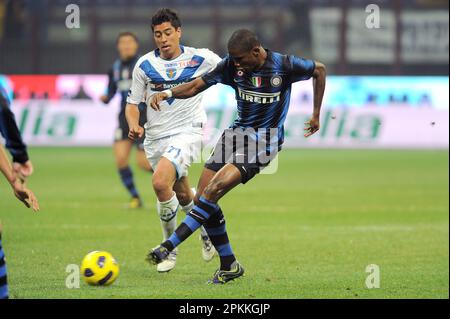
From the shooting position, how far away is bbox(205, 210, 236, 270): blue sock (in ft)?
29.4

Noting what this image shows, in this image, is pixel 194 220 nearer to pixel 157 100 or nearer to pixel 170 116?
pixel 157 100

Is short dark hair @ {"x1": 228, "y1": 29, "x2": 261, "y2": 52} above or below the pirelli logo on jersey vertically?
above

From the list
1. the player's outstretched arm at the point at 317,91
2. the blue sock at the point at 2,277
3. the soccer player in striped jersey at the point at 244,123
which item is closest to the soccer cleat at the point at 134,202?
the soccer player in striped jersey at the point at 244,123

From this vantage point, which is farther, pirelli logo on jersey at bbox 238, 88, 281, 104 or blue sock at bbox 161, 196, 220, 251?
pirelli logo on jersey at bbox 238, 88, 281, 104

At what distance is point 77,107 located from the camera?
88.2 ft

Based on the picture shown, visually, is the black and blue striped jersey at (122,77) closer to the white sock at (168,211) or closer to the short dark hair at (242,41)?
the white sock at (168,211)

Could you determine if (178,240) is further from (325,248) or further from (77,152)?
(77,152)

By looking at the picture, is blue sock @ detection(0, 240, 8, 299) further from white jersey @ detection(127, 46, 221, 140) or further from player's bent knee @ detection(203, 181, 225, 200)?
white jersey @ detection(127, 46, 221, 140)

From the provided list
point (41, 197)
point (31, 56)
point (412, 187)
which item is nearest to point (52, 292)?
point (41, 197)

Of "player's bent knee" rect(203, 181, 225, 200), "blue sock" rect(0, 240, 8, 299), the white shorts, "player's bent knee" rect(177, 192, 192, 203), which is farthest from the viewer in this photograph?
"player's bent knee" rect(177, 192, 192, 203)

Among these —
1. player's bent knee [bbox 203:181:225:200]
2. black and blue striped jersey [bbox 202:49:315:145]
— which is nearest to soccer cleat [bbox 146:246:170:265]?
player's bent knee [bbox 203:181:225:200]

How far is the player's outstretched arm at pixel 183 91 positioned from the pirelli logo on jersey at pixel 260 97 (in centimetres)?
36

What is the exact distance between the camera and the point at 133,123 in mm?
9422
